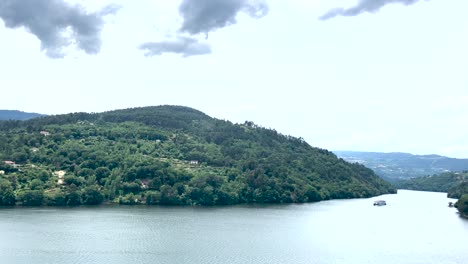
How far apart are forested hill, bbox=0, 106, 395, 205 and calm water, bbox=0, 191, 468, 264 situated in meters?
10.8

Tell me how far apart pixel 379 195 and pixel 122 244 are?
129312 millimetres

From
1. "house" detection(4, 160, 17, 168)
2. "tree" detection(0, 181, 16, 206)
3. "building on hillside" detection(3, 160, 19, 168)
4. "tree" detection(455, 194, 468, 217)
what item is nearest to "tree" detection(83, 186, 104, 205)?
"tree" detection(0, 181, 16, 206)

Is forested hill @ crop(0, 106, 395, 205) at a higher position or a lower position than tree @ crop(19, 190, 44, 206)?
higher

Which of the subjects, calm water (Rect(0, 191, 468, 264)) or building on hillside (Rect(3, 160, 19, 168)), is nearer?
calm water (Rect(0, 191, 468, 264))

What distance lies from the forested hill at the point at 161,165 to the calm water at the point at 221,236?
10.8 m

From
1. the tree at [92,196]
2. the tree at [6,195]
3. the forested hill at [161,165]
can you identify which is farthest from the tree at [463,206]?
the tree at [6,195]

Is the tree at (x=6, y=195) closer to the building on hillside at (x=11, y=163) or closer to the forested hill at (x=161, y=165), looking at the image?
the forested hill at (x=161, y=165)

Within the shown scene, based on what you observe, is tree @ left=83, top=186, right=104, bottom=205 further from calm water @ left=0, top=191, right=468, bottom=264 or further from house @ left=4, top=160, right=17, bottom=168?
house @ left=4, top=160, right=17, bottom=168

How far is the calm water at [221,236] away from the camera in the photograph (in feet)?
197

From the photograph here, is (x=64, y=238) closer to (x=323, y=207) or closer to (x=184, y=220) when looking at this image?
(x=184, y=220)

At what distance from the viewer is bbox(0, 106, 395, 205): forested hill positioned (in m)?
112

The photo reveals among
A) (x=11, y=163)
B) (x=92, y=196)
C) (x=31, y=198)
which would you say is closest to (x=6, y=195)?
(x=31, y=198)

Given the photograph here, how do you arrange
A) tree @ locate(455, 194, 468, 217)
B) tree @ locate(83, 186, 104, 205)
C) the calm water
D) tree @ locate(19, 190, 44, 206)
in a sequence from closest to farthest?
1. the calm water
2. tree @ locate(19, 190, 44, 206)
3. tree @ locate(83, 186, 104, 205)
4. tree @ locate(455, 194, 468, 217)

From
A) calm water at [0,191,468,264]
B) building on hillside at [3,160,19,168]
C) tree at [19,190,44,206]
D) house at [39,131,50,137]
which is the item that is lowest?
calm water at [0,191,468,264]
